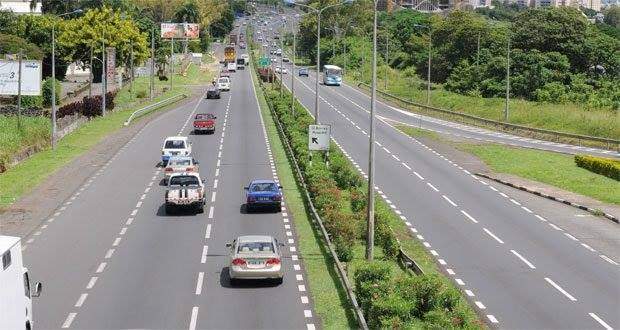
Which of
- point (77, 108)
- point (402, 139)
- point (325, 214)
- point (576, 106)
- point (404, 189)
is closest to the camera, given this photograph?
point (325, 214)

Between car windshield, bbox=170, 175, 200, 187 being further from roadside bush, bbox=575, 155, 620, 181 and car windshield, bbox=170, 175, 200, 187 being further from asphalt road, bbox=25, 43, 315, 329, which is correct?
roadside bush, bbox=575, 155, 620, 181

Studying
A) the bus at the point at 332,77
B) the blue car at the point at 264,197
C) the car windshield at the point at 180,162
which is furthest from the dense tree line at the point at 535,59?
the blue car at the point at 264,197

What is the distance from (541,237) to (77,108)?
5683 cm

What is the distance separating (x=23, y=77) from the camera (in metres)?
84.8

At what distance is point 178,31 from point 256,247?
159992 millimetres

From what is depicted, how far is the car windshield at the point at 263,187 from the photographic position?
1838 inches

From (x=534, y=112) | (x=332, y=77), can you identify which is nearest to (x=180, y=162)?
(x=534, y=112)

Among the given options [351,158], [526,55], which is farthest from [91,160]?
[526,55]

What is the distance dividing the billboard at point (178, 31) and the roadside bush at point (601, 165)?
413 feet

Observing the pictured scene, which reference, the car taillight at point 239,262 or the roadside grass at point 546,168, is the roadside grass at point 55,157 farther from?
the roadside grass at point 546,168

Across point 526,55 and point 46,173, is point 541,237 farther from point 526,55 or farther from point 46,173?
point 526,55

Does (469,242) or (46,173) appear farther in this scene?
(46,173)

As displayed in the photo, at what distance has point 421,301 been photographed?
26.4 meters

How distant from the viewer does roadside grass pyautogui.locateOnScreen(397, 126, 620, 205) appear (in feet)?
186
